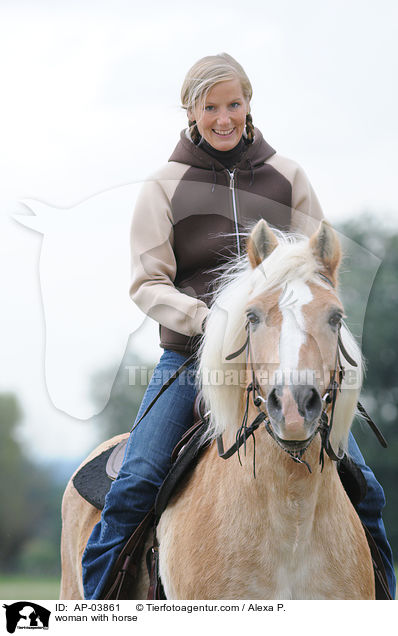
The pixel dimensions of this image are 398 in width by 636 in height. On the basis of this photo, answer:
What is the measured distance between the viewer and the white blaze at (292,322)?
311cm

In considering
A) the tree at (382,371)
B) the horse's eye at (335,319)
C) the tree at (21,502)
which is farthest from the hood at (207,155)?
the tree at (21,502)

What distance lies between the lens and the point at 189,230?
4469 millimetres

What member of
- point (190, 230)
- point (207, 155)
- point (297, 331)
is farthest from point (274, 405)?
point (207, 155)

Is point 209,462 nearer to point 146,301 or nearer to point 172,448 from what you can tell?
point 172,448

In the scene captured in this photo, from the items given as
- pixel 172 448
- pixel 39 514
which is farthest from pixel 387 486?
pixel 172 448

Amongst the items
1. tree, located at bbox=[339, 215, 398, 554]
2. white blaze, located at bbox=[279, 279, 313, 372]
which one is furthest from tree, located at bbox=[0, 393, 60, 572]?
white blaze, located at bbox=[279, 279, 313, 372]

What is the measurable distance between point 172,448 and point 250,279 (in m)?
1.24

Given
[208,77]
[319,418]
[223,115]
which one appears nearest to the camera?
[319,418]

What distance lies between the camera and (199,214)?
4469 millimetres

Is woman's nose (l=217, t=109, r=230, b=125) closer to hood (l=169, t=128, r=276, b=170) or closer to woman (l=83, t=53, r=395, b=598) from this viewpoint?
woman (l=83, t=53, r=395, b=598)
